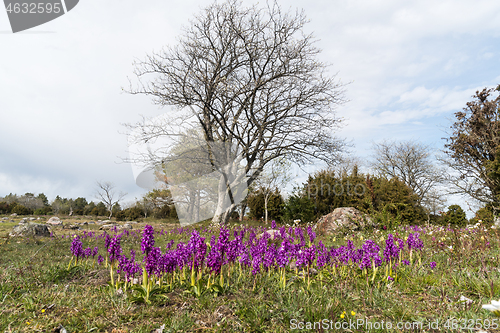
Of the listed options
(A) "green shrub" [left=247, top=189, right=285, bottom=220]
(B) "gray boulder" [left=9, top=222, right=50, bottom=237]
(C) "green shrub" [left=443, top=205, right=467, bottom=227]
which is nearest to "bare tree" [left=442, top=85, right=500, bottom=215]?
(C) "green shrub" [left=443, top=205, right=467, bottom=227]

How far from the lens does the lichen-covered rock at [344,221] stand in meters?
10.2

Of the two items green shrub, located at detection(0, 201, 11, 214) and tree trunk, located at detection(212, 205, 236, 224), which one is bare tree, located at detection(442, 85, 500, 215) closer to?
tree trunk, located at detection(212, 205, 236, 224)

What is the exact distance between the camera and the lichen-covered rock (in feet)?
33.5

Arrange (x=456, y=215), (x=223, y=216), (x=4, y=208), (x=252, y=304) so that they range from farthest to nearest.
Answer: (x=4, y=208), (x=223, y=216), (x=456, y=215), (x=252, y=304)

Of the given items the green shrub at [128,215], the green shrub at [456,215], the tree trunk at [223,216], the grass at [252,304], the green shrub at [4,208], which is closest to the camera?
the grass at [252,304]

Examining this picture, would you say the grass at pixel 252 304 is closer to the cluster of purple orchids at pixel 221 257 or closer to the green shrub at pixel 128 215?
the cluster of purple orchids at pixel 221 257

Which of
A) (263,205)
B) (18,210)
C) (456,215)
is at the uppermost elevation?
(263,205)

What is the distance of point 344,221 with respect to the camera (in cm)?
1066

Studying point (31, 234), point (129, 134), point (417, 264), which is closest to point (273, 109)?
point (129, 134)

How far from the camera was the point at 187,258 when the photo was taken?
11.3 ft

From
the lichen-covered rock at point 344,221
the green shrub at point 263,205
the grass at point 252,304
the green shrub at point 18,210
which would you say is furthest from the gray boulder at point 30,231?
the green shrub at point 18,210

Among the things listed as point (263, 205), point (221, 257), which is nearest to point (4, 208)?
point (263, 205)

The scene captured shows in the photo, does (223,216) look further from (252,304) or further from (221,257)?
(252,304)

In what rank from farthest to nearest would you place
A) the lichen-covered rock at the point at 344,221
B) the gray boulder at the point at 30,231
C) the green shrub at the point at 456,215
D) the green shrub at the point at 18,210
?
the green shrub at the point at 18,210 → the green shrub at the point at 456,215 → the gray boulder at the point at 30,231 → the lichen-covered rock at the point at 344,221
